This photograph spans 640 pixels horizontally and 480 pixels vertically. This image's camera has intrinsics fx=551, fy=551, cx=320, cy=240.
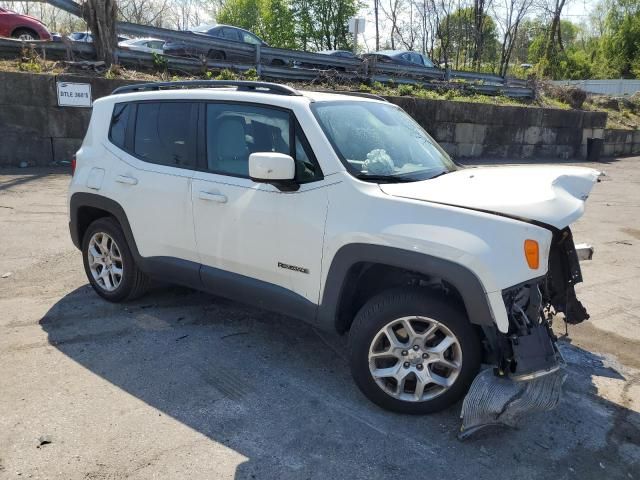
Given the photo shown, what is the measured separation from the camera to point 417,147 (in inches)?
158

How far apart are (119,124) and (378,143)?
2.26 meters

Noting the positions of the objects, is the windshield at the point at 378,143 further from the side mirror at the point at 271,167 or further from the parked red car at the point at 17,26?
the parked red car at the point at 17,26

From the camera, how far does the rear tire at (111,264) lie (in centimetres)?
462

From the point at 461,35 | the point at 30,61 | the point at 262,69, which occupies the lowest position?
the point at 30,61

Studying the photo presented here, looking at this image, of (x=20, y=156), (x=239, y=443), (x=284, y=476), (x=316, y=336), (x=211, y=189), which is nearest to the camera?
(x=284, y=476)

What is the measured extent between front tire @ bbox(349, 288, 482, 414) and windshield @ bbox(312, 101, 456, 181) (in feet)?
2.71

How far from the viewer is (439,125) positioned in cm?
1591

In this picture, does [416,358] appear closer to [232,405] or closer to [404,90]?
[232,405]

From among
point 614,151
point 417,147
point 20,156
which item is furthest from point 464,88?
point 417,147

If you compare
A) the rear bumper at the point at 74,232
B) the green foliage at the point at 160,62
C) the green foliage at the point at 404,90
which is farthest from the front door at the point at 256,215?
the green foliage at the point at 404,90

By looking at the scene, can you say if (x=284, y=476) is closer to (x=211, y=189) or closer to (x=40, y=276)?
(x=211, y=189)

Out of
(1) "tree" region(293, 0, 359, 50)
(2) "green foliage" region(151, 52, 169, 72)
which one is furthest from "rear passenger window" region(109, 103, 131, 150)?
(1) "tree" region(293, 0, 359, 50)

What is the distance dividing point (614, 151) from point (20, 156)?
2007 cm

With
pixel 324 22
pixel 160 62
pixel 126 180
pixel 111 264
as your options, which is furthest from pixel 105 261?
pixel 324 22
